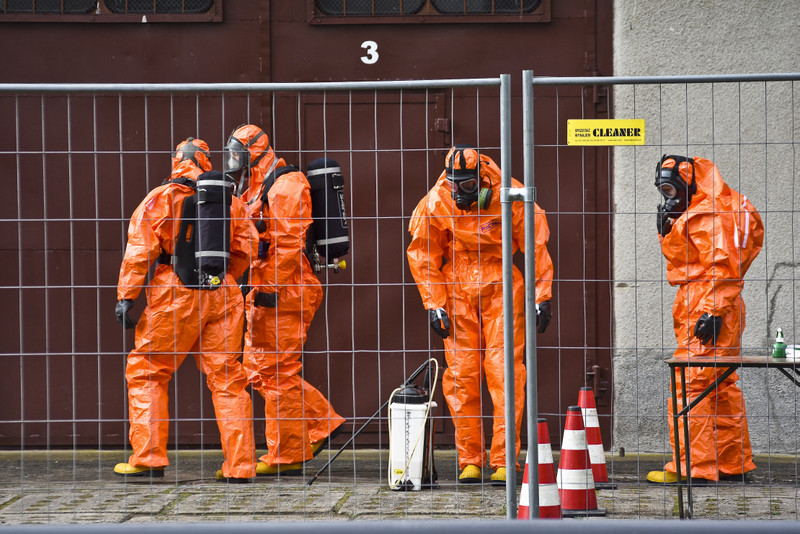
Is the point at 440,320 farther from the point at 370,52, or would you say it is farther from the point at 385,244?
the point at 370,52

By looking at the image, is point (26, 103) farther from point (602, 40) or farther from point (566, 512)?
point (566, 512)

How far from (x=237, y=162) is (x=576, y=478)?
292 cm

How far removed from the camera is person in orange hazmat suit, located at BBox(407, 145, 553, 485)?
19.8 ft

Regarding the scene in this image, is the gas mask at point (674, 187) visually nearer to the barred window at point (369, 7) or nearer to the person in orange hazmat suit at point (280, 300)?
the person in orange hazmat suit at point (280, 300)

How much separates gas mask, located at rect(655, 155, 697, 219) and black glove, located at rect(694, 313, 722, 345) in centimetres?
67

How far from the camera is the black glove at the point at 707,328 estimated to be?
5887mm

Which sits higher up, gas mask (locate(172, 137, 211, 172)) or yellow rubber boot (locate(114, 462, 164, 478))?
gas mask (locate(172, 137, 211, 172))

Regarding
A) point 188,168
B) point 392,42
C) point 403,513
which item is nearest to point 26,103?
point 188,168

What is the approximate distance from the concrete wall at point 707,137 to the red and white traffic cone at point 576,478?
7.20 feet

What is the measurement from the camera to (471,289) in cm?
630

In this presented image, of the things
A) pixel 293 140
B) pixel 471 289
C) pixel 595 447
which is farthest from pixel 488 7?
pixel 595 447

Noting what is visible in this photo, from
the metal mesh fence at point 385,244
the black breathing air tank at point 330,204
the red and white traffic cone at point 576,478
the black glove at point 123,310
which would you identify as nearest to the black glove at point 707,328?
the red and white traffic cone at point 576,478

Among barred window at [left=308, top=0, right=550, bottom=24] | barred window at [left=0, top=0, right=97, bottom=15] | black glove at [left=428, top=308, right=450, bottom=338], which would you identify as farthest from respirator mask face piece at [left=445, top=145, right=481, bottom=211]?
barred window at [left=0, top=0, right=97, bottom=15]

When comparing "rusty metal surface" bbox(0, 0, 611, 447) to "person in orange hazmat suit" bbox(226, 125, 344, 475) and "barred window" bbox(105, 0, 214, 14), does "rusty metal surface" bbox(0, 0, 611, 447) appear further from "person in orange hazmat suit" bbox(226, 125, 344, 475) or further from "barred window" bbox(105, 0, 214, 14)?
"person in orange hazmat suit" bbox(226, 125, 344, 475)
